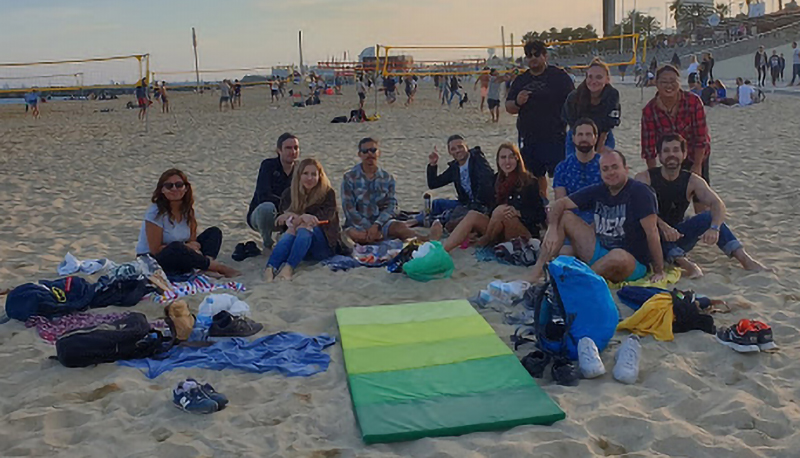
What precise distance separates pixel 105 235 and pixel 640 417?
16.2 ft

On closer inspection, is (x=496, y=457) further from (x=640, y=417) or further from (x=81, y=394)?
(x=81, y=394)

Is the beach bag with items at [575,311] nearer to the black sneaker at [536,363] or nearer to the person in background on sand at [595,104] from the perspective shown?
the black sneaker at [536,363]

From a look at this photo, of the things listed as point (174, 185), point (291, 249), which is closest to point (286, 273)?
point (291, 249)

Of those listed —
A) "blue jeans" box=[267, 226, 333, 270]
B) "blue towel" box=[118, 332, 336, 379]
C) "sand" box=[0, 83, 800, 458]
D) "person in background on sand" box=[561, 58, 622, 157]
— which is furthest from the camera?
"person in background on sand" box=[561, 58, 622, 157]

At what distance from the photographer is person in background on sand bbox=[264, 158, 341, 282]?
4867 millimetres

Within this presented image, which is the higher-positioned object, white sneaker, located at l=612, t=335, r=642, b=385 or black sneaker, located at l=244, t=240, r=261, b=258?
black sneaker, located at l=244, t=240, r=261, b=258

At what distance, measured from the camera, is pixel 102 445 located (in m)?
2.66

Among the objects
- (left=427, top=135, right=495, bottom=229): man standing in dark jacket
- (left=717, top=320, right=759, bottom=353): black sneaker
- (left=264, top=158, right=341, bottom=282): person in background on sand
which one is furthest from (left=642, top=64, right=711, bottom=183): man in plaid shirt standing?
(left=264, top=158, right=341, bottom=282): person in background on sand

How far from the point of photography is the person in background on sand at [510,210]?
5035 millimetres

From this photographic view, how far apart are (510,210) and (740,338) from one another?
204 centimetres

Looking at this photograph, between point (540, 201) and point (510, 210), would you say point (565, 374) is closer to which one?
point (510, 210)

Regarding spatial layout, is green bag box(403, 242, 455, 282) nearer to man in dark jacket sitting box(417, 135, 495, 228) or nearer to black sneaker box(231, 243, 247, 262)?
man in dark jacket sitting box(417, 135, 495, 228)

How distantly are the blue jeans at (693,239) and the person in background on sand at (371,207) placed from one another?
1.75 m

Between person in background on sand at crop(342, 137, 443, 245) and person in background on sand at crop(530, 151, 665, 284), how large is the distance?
4.10ft
